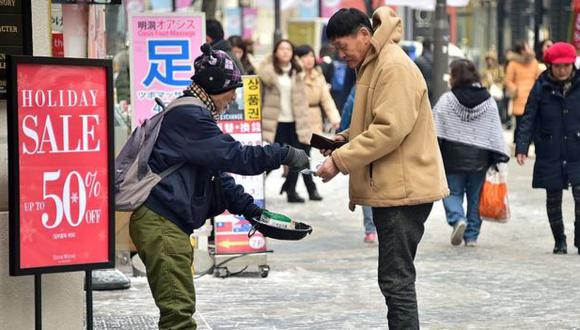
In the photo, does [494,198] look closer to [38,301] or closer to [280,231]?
[280,231]

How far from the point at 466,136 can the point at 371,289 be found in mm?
2828

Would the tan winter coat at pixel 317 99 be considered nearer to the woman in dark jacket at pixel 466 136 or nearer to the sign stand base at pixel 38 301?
the woman in dark jacket at pixel 466 136

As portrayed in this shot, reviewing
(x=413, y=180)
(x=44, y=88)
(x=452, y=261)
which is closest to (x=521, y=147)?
(x=452, y=261)

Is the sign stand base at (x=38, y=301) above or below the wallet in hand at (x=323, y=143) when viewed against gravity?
below

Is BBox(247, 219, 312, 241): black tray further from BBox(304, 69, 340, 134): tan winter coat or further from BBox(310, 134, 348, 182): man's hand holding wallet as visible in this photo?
BBox(304, 69, 340, 134): tan winter coat

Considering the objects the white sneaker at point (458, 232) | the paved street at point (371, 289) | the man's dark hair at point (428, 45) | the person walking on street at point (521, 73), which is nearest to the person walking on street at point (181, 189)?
the paved street at point (371, 289)

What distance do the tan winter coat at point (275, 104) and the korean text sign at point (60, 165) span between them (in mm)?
9419

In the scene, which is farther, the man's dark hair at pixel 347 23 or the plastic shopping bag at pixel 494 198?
the plastic shopping bag at pixel 494 198

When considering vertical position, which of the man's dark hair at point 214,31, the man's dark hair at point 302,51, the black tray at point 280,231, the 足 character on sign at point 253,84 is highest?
the man's dark hair at point 214,31

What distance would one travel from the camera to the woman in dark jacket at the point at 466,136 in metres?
12.2

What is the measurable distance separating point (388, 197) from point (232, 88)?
2.97 ft

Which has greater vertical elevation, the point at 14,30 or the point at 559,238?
the point at 14,30

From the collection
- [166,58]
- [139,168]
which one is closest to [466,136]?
[166,58]

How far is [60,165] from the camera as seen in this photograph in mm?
6238
